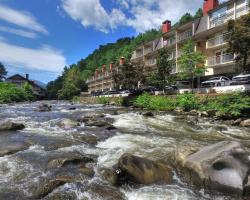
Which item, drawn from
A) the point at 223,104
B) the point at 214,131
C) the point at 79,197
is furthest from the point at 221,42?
the point at 79,197

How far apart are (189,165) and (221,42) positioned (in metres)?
34.2

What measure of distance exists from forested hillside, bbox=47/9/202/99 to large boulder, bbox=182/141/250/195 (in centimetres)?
6461

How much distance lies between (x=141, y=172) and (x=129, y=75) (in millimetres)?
38701

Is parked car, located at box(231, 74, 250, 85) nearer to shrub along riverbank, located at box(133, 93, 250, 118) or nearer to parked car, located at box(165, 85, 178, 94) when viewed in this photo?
shrub along riverbank, located at box(133, 93, 250, 118)

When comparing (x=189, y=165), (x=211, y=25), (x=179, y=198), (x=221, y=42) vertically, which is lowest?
(x=179, y=198)

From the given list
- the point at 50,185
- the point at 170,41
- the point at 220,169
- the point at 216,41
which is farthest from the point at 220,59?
the point at 50,185

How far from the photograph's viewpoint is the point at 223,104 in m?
24.5

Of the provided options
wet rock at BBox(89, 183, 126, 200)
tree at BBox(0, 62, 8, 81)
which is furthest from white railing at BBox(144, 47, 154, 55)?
tree at BBox(0, 62, 8, 81)

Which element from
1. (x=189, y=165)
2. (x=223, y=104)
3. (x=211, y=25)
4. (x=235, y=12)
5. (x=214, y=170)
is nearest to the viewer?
A: (x=214, y=170)

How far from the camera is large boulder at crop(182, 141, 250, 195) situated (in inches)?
265

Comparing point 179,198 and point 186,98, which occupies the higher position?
point 186,98

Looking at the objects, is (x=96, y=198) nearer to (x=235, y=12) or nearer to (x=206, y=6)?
(x=235, y=12)

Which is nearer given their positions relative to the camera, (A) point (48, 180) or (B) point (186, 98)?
(A) point (48, 180)

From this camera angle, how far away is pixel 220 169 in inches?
275
